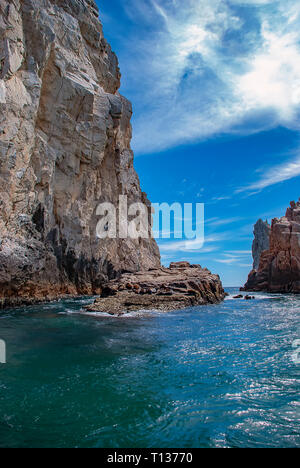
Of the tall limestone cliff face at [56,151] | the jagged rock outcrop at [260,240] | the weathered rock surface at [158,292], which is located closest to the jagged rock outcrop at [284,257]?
the weathered rock surface at [158,292]

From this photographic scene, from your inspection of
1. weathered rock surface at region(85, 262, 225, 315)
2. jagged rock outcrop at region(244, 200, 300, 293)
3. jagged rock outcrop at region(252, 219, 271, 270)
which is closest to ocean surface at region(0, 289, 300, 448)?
weathered rock surface at region(85, 262, 225, 315)

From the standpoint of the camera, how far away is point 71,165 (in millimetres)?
38625

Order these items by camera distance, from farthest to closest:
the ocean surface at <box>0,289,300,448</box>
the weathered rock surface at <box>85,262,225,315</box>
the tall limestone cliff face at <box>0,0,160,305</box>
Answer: the tall limestone cliff face at <box>0,0,160,305</box> < the weathered rock surface at <box>85,262,225,315</box> < the ocean surface at <box>0,289,300,448</box>

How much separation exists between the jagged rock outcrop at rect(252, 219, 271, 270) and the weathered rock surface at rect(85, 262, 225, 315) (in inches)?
3122

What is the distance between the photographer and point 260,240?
364 feet

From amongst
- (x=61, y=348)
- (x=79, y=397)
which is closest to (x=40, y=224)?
(x=61, y=348)

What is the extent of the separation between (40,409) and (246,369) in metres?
5.69

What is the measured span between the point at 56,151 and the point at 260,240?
93.7 metres

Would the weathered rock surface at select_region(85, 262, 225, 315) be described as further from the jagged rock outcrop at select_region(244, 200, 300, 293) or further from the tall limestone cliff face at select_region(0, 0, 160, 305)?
the jagged rock outcrop at select_region(244, 200, 300, 293)

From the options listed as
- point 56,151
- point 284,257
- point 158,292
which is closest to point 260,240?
point 284,257

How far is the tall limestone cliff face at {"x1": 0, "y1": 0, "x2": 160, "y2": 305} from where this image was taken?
84.5ft

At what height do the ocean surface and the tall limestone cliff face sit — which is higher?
the tall limestone cliff face

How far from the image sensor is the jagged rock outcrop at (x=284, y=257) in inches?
2082
